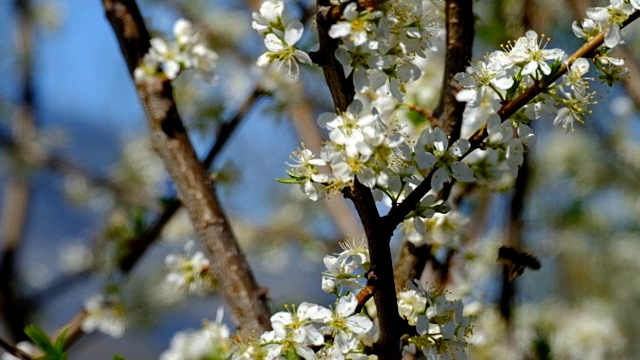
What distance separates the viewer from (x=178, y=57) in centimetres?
92

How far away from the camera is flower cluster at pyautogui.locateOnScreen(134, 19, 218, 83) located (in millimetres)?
886

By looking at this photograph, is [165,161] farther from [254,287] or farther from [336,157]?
[336,157]

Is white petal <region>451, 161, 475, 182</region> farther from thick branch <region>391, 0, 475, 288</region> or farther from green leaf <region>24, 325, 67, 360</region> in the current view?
green leaf <region>24, 325, 67, 360</region>

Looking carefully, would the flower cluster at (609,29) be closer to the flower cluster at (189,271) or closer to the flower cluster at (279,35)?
the flower cluster at (279,35)

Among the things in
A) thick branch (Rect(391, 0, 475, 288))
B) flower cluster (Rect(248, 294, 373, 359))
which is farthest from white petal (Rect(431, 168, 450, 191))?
thick branch (Rect(391, 0, 475, 288))

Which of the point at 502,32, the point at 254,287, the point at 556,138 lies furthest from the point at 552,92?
the point at 556,138

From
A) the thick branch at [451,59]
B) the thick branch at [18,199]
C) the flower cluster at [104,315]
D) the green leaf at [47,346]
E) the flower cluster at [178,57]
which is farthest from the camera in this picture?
the thick branch at [18,199]

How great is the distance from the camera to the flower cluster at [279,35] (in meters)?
0.60

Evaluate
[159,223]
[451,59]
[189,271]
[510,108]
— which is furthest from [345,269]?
[159,223]

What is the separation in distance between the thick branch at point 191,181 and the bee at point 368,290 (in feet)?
0.60

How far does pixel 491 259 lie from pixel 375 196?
1090 mm

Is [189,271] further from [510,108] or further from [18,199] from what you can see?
[18,199]

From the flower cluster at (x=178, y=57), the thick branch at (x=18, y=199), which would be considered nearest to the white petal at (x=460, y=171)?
the flower cluster at (x=178, y=57)

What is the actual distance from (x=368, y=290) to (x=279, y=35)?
20cm
